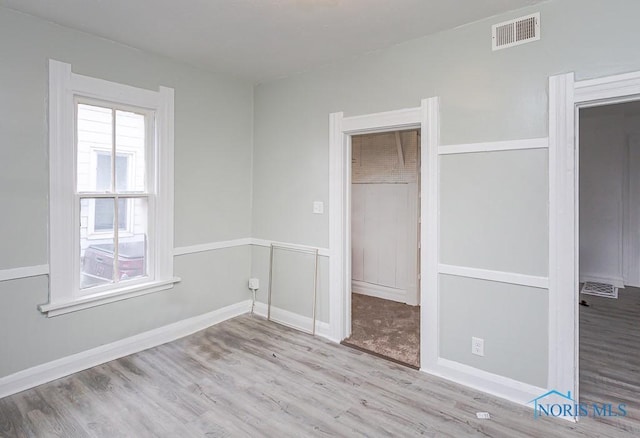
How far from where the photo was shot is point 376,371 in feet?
9.10

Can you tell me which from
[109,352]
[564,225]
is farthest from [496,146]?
[109,352]

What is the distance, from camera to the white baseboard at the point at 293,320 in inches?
135

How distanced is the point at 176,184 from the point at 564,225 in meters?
3.11

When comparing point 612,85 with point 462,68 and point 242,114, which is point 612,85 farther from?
point 242,114

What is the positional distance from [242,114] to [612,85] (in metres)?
3.17

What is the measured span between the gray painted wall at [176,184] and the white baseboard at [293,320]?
302mm

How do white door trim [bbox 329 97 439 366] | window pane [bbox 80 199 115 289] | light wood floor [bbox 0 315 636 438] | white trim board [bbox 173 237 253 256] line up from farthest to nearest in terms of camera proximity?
white trim board [bbox 173 237 253 256]
window pane [bbox 80 199 115 289]
white door trim [bbox 329 97 439 366]
light wood floor [bbox 0 315 636 438]

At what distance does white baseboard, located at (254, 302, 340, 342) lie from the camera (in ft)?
11.3

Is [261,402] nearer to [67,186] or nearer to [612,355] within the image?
[67,186]

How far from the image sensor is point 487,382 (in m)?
2.49

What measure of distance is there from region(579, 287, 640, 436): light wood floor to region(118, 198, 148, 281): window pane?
3.57 metres

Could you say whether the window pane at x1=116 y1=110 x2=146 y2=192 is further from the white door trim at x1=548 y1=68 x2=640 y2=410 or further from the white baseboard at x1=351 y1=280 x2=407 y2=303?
the white door trim at x1=548 y1=68 x2=640 y2=410

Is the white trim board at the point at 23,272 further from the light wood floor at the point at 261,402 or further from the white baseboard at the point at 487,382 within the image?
the white baseboard at the point at 487,382

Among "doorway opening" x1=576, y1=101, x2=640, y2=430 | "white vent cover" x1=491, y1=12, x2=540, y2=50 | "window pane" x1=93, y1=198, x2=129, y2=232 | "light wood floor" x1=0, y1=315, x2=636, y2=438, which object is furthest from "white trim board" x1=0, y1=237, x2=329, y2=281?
"doorway opening" x1=576, y1=101, x2=640, y2=430
